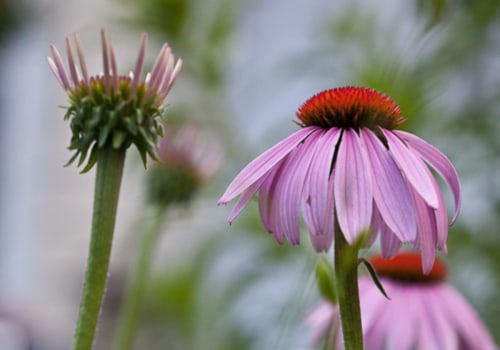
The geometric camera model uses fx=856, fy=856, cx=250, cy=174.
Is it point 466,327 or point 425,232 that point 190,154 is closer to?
point 466,327

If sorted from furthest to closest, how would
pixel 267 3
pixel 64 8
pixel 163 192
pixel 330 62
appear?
pixel 64 8
pixel 267 3
pixel 330 62
pixel 163 192

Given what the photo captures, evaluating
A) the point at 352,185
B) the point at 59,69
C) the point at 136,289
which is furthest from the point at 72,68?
the point at 136,289

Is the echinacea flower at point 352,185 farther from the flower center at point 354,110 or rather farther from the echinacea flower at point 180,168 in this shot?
the echinacea flower at point 180,168

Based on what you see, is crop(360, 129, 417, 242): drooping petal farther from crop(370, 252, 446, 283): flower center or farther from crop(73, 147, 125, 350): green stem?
crop(370, 252, 446, 283): flower center

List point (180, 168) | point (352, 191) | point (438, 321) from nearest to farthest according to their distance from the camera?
point (352, 191)
point (438, 321)
point (180, 168)

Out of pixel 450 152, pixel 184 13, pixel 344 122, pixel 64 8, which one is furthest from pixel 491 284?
pixel 64 8

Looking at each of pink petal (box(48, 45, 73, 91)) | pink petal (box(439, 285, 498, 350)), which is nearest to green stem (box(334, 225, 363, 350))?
pink petal (box(48, 45, 73, 91))

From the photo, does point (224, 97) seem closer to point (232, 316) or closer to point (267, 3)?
point (232, 316)
